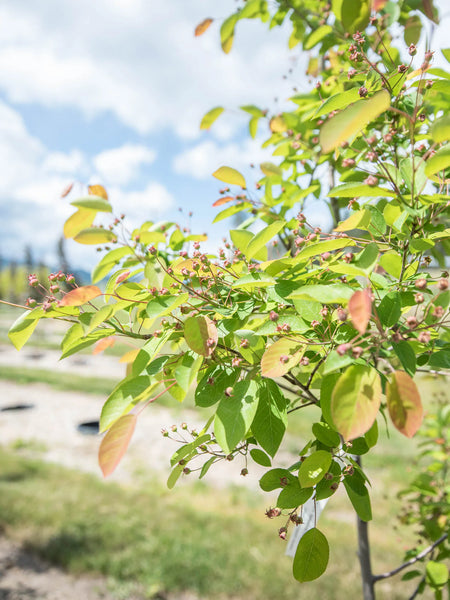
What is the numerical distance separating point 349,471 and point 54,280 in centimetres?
69

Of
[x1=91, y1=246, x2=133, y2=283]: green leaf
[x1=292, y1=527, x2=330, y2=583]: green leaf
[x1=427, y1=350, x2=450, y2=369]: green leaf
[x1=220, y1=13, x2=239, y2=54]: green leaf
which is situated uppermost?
[x1=220, y1=13, x2=239, y2=54]: green leaf

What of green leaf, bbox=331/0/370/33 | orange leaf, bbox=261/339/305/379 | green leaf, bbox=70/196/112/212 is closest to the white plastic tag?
orange leaf, bbox=261/339/305/379

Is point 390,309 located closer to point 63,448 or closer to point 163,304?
point 163,304

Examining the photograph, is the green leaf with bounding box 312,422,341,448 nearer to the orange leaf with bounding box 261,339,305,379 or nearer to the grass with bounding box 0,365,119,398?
the orange leaf with bounding box 261,339,305,379

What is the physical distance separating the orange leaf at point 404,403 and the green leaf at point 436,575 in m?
1.02

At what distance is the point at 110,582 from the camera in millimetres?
3922

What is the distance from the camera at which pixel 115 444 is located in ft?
1.82

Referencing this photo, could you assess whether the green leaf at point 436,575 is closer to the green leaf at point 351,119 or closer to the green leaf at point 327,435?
the green leaf at point 327,435

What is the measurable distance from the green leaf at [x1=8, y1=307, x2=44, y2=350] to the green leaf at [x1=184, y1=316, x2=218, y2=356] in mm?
297

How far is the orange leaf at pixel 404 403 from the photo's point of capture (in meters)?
0.54

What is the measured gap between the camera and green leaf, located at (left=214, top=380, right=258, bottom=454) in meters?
0.64

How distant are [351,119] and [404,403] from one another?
1.24 feet

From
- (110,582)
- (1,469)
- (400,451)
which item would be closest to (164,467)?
(1,469)

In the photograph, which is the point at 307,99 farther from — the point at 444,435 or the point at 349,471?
the point at 444,435
